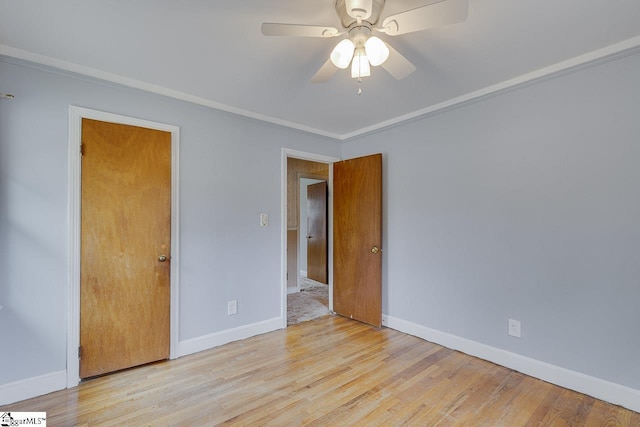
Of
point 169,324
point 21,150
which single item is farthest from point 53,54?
point 169,324

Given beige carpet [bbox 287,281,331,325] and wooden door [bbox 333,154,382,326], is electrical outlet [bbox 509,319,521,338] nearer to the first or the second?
wooden door [bbox 333,154,382,326]

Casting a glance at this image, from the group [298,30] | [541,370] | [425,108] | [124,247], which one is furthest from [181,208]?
[541,370]

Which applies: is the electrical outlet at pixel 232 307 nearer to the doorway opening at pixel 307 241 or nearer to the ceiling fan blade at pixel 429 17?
the doorway opening at pixel 307 241

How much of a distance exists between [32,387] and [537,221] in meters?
3.91

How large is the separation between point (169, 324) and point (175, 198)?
3.68ft

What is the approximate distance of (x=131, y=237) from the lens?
2379 millimetres

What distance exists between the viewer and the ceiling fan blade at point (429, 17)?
121cm

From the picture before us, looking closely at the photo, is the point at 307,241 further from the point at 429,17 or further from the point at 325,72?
the point at 429,17

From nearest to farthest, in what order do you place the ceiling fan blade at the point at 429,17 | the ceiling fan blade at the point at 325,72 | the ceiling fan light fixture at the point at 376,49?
the ceiling fan blade at the point at 429,17 → the ceiling fan light fixture at the point at 376,49 → the ceiling fan blade at the point at 325,72

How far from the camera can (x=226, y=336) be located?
9.46 ft

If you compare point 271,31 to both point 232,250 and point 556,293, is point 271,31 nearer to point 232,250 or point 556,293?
point 232,250

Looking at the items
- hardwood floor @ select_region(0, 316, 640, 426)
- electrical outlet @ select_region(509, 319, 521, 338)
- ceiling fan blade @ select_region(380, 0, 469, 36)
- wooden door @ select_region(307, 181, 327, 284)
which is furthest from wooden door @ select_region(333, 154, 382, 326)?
ceiling fan blade @ select_region(380, 0, 469, 36)

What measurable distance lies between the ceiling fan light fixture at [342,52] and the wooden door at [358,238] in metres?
1.80

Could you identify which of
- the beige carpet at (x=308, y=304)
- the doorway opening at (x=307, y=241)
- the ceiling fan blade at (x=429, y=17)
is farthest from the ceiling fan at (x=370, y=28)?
the beige carpet at (x=308, y=304)
